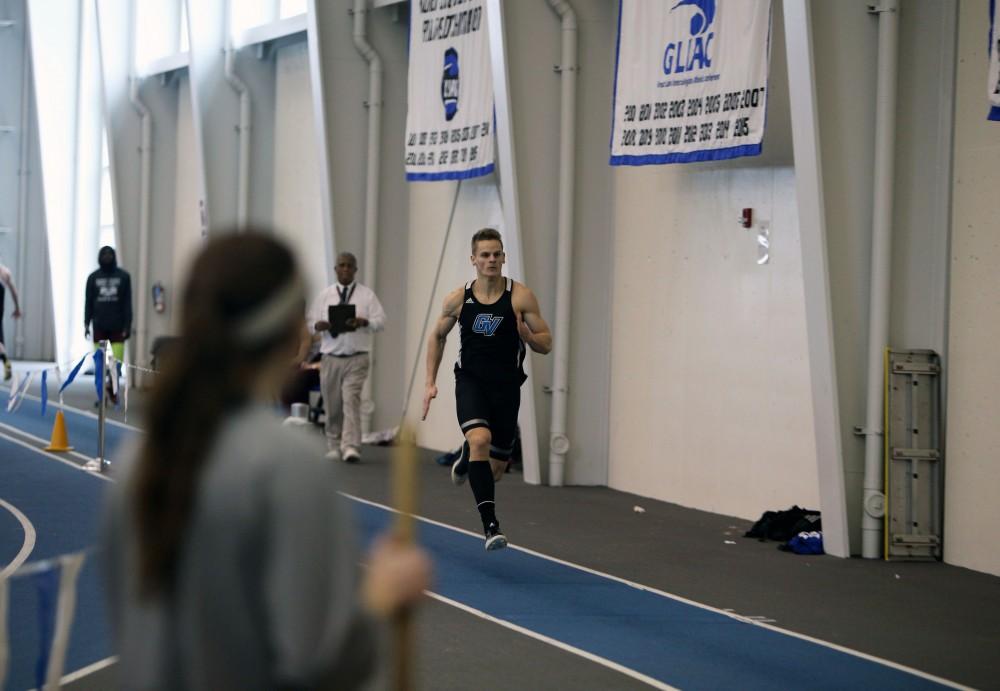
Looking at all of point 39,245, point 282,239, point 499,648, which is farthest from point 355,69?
point 39,245

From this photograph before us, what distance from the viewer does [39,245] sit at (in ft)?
112

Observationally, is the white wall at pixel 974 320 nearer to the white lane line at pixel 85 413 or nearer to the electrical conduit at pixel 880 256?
the electrical conduit at pixel 880 256

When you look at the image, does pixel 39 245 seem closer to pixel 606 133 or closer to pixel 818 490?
pixel 606 133

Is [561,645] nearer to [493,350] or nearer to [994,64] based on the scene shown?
[493,350]

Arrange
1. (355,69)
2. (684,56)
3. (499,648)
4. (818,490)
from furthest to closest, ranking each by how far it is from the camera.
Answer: (355,69) → (684,56) → (818,490) → (499,648)

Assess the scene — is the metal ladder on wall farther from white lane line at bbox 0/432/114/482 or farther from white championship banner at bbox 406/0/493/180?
white lane line at bbox 0/432/114/482

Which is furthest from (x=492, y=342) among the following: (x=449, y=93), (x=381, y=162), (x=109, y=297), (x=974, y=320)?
(x=109, y=297)

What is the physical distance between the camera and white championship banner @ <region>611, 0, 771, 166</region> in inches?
428

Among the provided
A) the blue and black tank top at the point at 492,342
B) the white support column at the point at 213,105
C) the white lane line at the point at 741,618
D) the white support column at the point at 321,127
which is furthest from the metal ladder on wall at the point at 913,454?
the white support column at the point at 213,105

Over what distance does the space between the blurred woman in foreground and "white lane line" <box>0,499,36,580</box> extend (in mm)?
6017

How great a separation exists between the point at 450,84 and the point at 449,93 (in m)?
0.09

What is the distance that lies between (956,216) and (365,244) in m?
9.40

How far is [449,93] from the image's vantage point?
51.2 feet

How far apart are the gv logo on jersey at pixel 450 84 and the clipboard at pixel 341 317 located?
230 cm
